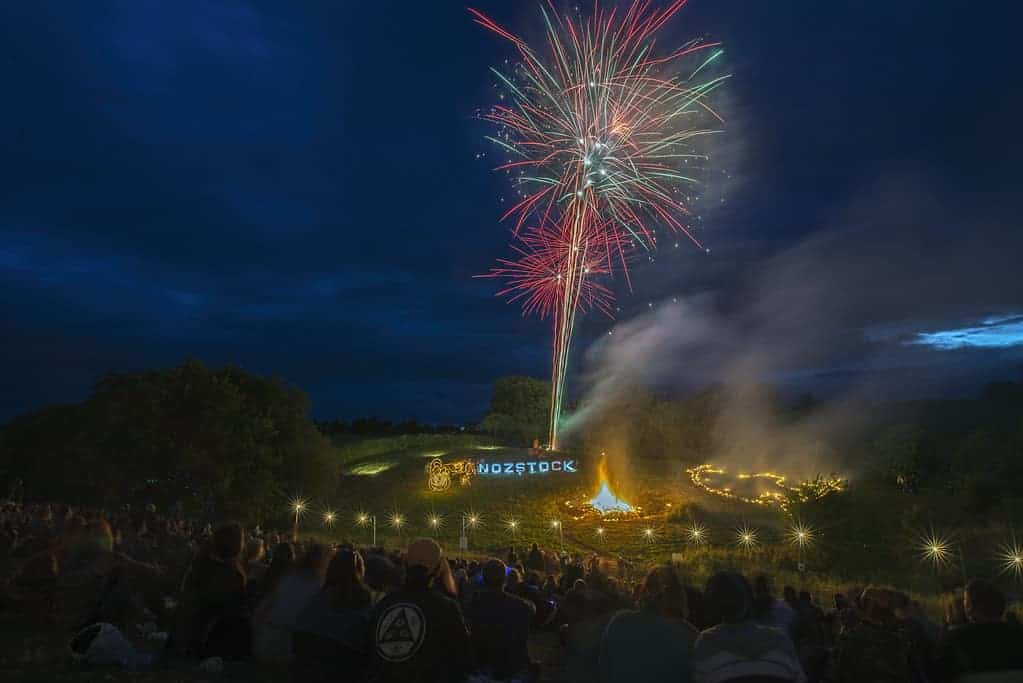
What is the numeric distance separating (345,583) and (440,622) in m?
1.03

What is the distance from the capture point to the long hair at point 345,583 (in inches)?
219

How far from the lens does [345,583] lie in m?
5.61

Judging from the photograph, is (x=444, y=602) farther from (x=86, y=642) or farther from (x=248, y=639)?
(x=86, y=642)

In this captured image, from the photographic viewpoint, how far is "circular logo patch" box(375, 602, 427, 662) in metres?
4.86

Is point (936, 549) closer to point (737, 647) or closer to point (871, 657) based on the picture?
point (871, 657)

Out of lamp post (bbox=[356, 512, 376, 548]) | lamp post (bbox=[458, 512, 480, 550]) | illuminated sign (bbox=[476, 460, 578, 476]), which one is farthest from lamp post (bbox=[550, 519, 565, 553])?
lamp post (bbox=[356, 512, 376, 548])

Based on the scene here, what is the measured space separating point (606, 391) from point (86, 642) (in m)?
70.5

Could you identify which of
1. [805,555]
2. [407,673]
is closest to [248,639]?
[407,673]

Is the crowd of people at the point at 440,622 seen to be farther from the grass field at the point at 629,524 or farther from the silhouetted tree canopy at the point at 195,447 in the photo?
the silhouetted tree canopy at the point at 195,447

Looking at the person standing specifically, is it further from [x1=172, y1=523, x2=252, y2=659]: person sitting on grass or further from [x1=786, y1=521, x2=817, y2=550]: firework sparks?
[x1=786, y1=521, x2=817, y2=550]: firework sparks

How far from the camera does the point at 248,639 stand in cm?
723

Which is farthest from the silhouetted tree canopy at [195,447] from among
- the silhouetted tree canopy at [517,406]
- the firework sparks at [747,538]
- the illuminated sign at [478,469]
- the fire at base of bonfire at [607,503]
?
the silhouetted tree canopy at [517,406]

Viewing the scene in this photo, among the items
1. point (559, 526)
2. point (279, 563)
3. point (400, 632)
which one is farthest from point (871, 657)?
point (559, 526)

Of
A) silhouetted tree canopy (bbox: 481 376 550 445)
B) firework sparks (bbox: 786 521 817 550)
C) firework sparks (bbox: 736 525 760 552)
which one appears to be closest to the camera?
firework sparks (bbox: 786 521 817 550)
